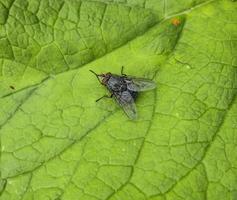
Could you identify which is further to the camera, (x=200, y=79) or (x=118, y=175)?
(x=200, y=79)

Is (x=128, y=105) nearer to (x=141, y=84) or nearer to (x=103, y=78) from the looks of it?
(x=141, y=84)

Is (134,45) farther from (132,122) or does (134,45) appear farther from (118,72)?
(132,122)

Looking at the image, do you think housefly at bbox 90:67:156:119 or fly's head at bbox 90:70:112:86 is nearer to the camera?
housefly at bbox 90:67:156:119

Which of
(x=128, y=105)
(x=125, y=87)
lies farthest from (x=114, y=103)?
(x=125, y=87)

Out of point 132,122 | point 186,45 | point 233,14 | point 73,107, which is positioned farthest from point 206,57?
point 73,107

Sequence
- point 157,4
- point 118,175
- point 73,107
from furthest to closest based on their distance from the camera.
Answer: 1. point 157,4
2. point 73,107
3. point 118,175

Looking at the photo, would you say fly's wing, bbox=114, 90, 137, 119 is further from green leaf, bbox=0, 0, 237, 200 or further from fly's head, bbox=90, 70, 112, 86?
fly's head, bbox=90, 70, 112, 86

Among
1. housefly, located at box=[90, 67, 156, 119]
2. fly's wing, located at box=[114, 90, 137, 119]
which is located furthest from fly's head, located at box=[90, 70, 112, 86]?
fly's wing, located at box=[114, 90, 137, 119]
